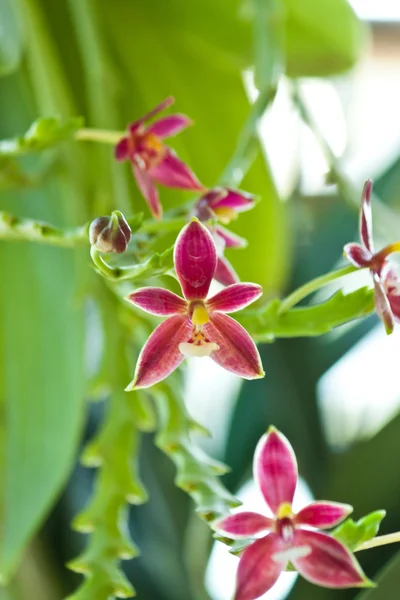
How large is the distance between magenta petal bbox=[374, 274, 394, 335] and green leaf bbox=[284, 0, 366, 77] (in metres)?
0.40

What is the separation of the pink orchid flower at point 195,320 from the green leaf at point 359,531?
55mm

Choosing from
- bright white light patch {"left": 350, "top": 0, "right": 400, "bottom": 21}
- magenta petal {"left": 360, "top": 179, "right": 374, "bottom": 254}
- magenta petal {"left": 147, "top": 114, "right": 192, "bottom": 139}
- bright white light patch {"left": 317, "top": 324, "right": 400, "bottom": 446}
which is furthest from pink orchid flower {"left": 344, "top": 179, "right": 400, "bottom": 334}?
bright white light patch {"left": 350, "top": 0, "right": 400, "bottom": 21}

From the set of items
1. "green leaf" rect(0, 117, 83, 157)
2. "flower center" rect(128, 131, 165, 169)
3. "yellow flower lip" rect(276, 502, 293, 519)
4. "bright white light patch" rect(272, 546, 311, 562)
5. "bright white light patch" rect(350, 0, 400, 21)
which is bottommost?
"bright white light patch" rect(272, 546, 311, 562)

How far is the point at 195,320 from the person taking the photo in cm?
20

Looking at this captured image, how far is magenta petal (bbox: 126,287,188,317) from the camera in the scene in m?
0.20

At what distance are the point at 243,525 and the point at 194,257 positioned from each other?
8cm

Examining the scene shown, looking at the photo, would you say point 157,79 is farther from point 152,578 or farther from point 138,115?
Answer: point 152,578

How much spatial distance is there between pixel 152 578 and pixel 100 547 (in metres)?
0.46

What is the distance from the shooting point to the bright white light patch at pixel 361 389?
0.81 m

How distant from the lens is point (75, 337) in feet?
1.64

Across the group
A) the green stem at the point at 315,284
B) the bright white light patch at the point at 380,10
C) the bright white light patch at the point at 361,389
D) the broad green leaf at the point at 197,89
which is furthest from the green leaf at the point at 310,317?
the bright white light patch at the point at 380,10

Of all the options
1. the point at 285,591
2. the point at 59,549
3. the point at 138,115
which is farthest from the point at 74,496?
the point at 138,115

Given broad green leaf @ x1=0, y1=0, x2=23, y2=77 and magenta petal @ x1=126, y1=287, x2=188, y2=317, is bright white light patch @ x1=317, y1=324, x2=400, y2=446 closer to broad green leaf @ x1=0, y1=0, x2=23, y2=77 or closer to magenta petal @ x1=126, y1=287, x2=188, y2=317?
broad green leaf @ x1=0, y1=0, x2=23, y2=77

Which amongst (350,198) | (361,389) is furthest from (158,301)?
(361,389)
